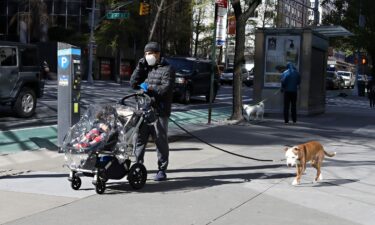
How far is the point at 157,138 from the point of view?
762 centimetres

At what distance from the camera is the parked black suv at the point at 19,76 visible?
1450 cm

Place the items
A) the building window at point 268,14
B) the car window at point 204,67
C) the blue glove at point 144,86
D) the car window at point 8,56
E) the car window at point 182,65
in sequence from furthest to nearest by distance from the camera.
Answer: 1. the building window at point 268,14
2. the car window at point 204,67
3. the car window at point 182,65
4. the car window at point 8,56
5. the blue glove at point 144,86

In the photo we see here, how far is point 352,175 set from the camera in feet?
28.0

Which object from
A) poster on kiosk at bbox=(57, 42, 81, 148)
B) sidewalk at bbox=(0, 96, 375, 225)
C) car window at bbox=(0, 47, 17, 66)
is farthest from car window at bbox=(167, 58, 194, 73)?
poster on kiosk at bbox=(57, 42, 81, 148)

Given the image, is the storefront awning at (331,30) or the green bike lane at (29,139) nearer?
the green bike lane at (29,139)

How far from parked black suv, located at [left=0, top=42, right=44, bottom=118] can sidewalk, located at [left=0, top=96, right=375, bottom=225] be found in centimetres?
518

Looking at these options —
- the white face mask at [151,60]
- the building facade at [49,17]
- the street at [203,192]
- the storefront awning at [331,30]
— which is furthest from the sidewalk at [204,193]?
the building facade at [49,17]

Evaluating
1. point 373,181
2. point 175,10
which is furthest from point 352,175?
point 175,10

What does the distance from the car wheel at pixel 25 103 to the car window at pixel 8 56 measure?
0.82 m

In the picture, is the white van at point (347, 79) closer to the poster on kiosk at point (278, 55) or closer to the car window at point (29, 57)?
the poster on kiosk at point (278, 55)

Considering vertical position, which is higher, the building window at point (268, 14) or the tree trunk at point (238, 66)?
the building window at point (268, 14)

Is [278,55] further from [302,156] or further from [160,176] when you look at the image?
[160,176]

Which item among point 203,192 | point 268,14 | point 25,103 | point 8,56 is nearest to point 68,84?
point 203,192

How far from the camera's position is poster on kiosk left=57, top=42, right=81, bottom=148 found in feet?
28.3
